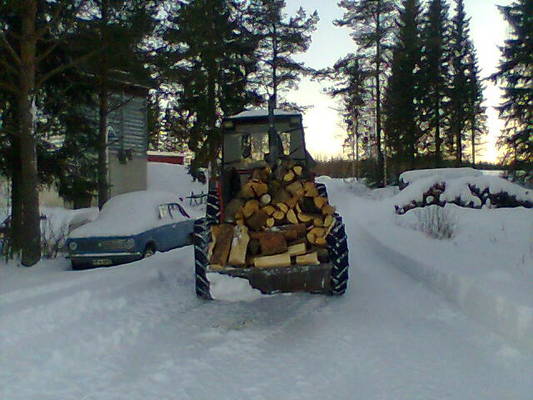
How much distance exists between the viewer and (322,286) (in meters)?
5.00

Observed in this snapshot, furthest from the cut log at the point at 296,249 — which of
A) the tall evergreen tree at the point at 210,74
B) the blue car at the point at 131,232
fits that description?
the tall evergreen tree at the point at 210,74

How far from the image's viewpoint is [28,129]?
8180mm

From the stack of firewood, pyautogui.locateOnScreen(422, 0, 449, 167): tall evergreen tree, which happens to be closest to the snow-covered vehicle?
the stack of firewood

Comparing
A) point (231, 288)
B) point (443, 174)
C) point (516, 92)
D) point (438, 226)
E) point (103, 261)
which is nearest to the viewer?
point (231, 288)

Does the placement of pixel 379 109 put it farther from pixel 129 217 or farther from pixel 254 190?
pixel 254 190

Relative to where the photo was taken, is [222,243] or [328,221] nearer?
[222,243]

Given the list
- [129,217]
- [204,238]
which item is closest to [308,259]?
[204,238]

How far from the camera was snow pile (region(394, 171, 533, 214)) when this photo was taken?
551 inches

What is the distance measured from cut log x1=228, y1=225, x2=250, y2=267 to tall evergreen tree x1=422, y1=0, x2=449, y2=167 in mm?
27174

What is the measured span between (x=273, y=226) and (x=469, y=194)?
11.3 m

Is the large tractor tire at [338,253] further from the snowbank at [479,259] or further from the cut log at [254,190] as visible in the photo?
the snowbank at [479,259]

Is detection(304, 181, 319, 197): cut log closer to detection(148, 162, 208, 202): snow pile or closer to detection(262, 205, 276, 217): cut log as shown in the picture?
detection(262, 205, 276, 217): cut log

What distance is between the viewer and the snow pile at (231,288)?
16.1 feet

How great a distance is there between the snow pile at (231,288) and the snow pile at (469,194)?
1085 centimetres
